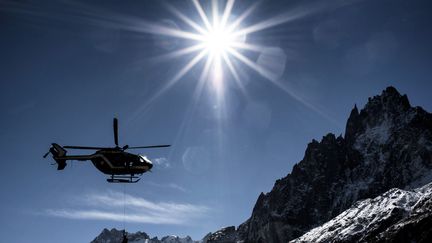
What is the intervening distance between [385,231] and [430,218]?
2625 centimetres

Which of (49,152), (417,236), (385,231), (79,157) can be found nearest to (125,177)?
(79,157)

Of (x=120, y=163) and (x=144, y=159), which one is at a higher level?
(x=144, y=159)

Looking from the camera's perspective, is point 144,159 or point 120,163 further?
point 144,159

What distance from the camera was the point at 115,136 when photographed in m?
54.4

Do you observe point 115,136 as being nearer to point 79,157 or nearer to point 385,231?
point 79,157

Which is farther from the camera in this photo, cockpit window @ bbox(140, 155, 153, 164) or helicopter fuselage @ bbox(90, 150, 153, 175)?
cockpit window @ bbox(140, 155, 153, 164)

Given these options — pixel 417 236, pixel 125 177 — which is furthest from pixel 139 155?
pixel 417 236

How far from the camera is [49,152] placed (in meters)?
61.4

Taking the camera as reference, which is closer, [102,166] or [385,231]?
[102,166]

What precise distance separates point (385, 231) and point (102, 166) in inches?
6683

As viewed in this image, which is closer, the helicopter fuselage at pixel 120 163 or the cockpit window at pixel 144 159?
the helicopter fuselage at pixel 120 163


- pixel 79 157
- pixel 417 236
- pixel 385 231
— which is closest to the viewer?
pixel 79 157

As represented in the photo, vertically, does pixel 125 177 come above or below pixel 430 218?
below

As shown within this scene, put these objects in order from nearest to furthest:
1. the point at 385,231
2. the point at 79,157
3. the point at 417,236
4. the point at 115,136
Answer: the point at 115,136, the point at 79,157, the point at 417,236, the point at 385,231
